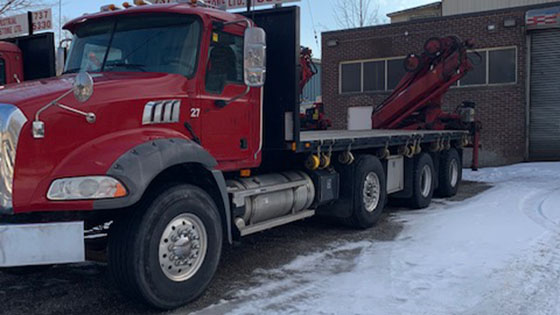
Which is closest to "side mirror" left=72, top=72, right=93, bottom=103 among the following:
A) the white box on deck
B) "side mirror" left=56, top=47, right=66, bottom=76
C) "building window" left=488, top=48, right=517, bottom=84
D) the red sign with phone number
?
"side mirror" left=56, top=47, right=66, bottom=76

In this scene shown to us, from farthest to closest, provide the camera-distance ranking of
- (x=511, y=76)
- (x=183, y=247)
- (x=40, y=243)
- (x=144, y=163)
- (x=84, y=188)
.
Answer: (x=511, y=76) < (x=183, y=247) < (x=144, y=163) < (x=84, y=188) < (x=40, y=243)

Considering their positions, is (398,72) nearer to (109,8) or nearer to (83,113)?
(109,8)

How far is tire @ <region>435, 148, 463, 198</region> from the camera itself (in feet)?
37.8

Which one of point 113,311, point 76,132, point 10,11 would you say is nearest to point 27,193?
point 76,132

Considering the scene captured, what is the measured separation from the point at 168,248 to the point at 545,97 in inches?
638

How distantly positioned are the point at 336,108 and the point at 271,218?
15370 mm

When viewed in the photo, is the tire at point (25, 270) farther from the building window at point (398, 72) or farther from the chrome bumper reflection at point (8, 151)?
the building window at point (398, 72)

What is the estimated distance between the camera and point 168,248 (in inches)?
178

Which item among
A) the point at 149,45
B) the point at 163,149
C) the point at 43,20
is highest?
the point at 43,20

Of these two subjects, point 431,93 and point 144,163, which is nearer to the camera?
point 144,163

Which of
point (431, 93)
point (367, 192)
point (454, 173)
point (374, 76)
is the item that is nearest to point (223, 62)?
point (367, 192)

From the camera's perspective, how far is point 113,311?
4570mm

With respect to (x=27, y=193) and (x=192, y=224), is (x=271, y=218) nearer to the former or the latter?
(x=192, y=224)

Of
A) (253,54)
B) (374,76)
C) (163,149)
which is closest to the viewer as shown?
(163,149)
